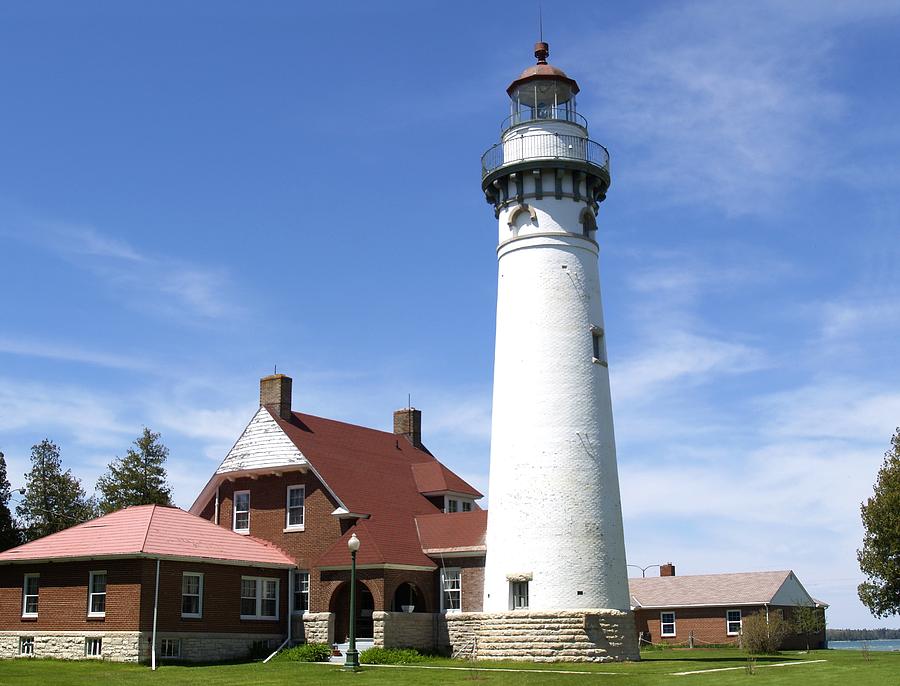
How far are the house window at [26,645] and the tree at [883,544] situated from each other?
1295 inches

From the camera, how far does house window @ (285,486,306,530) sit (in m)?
38.8

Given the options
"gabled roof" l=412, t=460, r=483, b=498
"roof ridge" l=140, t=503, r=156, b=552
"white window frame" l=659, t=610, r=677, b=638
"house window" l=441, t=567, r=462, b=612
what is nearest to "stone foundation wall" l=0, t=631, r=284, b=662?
"roof ridge" l=140, t=503, r=156, b=552

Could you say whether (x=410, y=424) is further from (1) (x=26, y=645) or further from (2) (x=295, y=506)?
(1) (x=26, y=645)

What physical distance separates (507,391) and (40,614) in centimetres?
1676

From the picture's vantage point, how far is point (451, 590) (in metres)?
37.2

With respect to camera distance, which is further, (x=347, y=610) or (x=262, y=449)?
(x=262, y=449)

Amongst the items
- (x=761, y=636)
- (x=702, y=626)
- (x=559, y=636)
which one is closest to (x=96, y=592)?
(x=559, y=636)

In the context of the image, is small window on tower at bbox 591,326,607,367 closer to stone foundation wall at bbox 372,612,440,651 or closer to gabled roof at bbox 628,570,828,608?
stone foundation wall at bbox 372,612,440,651

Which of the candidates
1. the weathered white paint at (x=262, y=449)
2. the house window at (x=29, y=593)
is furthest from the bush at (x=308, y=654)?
the house window at (x=29, y=593)

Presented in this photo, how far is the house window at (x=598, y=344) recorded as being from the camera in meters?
34.3

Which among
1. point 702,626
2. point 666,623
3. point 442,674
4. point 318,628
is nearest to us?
point 442,674

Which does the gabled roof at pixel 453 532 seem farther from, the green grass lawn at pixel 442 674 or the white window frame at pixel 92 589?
the white window frame at pixel 92 589

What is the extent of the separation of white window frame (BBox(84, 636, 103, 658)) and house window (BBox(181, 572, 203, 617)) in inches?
103

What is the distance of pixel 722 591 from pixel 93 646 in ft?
113
